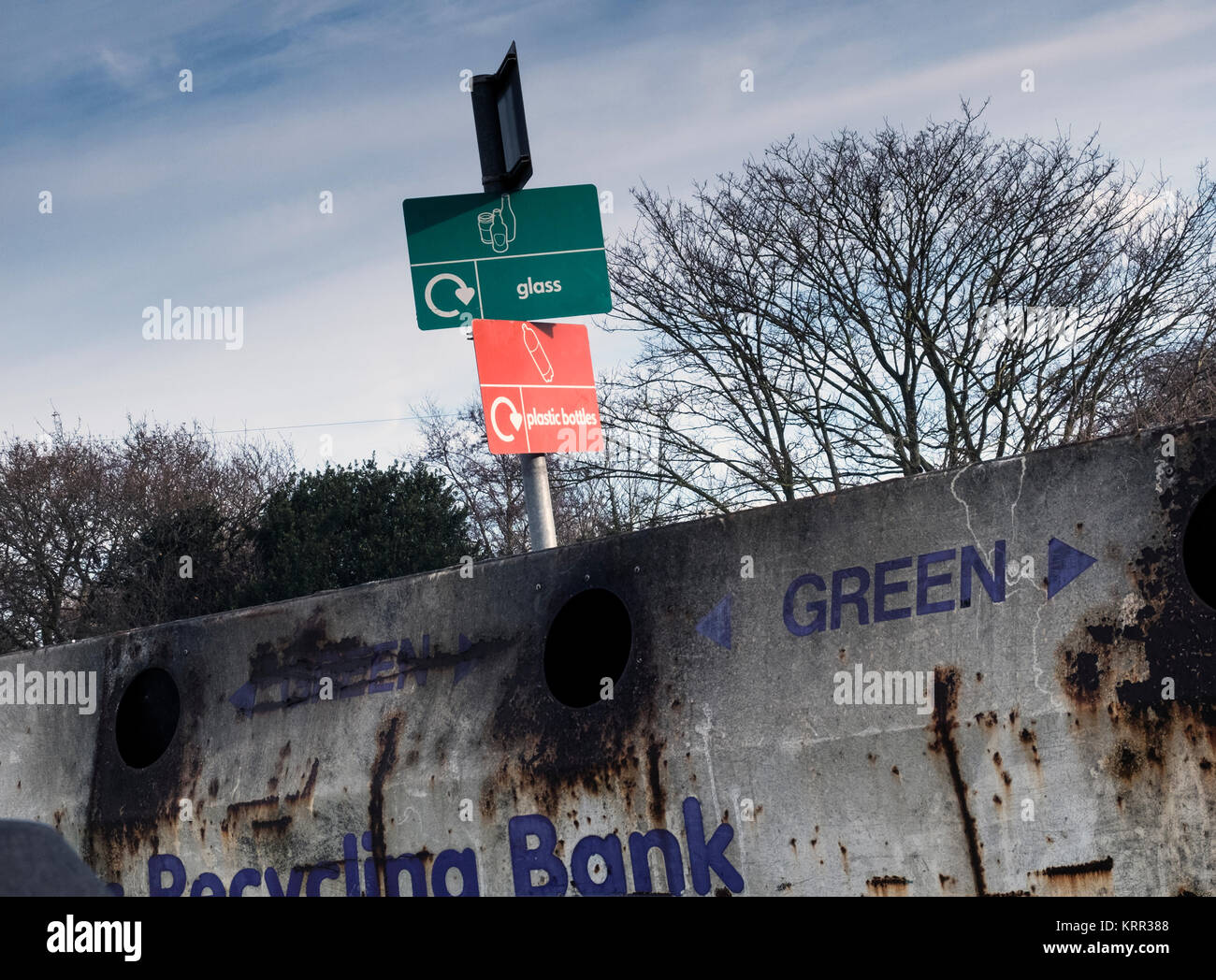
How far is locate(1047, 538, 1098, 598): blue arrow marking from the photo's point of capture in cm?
285

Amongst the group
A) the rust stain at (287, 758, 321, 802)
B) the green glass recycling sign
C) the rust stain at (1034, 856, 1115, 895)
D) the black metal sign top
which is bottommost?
the rust stain at (1034, 856, 1115, 895)

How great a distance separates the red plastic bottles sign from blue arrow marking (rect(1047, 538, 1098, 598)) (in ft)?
9.50

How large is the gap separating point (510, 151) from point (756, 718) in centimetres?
356

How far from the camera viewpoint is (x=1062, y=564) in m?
2.88

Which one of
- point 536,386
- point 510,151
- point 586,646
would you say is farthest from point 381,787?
point 510,151

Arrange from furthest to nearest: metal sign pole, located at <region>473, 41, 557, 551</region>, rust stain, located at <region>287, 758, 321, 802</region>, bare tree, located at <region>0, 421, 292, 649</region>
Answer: bare tree, located at <region>0, 421, 292, 649</region>, metal sign pole, located at <region>473, 41, 557, 551</region>, rust stain, located at <region>287, 758, 321, 802</region>

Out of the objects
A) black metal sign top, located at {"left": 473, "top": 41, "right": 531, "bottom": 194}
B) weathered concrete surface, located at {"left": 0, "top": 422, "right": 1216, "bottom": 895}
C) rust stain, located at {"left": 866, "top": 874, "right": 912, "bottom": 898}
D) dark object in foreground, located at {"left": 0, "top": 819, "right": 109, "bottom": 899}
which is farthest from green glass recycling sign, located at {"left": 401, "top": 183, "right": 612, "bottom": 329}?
dark object in foreground, located at {"left": 0, "top": 819, "right": 109, "bottom": 899}

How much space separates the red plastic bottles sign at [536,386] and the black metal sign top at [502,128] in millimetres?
726

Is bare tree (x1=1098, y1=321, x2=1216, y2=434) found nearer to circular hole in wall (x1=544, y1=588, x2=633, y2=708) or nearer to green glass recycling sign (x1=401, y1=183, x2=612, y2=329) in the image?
green glass recycling sign (x1=401, y1=183, x2=612, y2=329)

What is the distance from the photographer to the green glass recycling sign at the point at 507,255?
5.70 meters

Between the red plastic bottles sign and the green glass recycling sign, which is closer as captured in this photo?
the red plastic bottles sign

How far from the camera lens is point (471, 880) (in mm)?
3594

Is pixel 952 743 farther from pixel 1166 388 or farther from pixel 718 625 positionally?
pixel 1166 388
